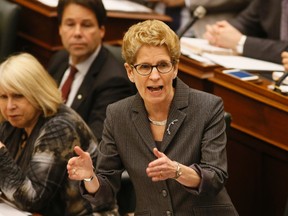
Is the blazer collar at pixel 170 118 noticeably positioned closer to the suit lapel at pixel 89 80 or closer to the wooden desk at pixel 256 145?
the wooden desk at pixel 256 145

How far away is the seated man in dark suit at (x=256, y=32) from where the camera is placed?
309cm

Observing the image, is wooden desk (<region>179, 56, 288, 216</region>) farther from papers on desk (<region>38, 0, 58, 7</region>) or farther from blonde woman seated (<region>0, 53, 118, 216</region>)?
papers on desk (<region>38, 0, 58, 7</region>)

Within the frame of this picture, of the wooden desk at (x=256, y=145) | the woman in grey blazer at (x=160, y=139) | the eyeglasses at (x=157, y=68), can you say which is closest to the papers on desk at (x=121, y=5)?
the wooden desk at (x=256, y=145)

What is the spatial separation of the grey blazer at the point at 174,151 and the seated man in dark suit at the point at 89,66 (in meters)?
0.83

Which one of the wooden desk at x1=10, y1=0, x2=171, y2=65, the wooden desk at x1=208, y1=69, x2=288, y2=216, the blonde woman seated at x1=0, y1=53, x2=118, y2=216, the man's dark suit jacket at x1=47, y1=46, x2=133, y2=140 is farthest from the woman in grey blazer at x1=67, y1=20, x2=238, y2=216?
the wooden desk at x1=10, y1=0, x2=171, y2=65

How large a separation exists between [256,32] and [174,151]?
4.88 feet

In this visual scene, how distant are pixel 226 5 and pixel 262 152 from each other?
3.32 ft

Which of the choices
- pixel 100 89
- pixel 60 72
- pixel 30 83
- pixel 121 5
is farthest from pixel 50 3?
pixel 30 83

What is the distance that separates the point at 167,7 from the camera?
414cm

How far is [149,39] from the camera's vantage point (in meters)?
2.02

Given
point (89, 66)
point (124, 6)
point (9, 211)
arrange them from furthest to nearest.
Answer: point (124, 6), point (89, 66), point (9, 211)

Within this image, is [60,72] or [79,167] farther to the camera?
A: [60,72]

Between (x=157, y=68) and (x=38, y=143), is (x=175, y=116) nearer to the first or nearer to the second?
(x=157, y=68)

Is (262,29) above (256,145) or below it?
above
